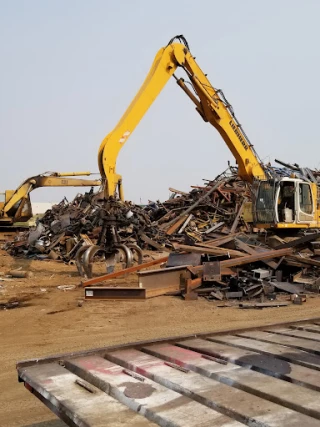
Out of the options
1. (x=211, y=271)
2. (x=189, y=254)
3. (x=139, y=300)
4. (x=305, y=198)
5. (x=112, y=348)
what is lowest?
(x=139, y=300)

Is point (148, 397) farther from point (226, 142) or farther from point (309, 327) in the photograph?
point (226, 142)

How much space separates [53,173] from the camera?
23.9m

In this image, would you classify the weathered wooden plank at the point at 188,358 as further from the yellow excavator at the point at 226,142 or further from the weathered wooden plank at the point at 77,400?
the yellow excavator at the point at 226,142

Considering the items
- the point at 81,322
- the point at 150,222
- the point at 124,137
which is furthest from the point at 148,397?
the point at 150,222

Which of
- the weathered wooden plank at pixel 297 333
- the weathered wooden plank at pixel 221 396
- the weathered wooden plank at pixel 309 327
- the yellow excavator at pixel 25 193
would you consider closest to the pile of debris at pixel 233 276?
the weathered wooden plank at pixel 309 327

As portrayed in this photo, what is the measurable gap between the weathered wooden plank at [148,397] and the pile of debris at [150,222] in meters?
14.4

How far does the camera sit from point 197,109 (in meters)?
17.3

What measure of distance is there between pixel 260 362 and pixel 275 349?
13.5 inches

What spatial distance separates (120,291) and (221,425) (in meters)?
8.88

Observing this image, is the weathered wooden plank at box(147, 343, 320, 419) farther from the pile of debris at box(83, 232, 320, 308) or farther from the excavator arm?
the excavator arm

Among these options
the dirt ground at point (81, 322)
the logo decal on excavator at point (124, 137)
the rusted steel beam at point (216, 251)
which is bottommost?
the dirt ground at point (81, 322)

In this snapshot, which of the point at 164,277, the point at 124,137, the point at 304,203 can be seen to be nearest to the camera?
the point at 164,277

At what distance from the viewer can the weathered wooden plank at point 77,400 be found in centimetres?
220

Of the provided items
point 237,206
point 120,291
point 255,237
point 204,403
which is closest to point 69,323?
point 120,291
